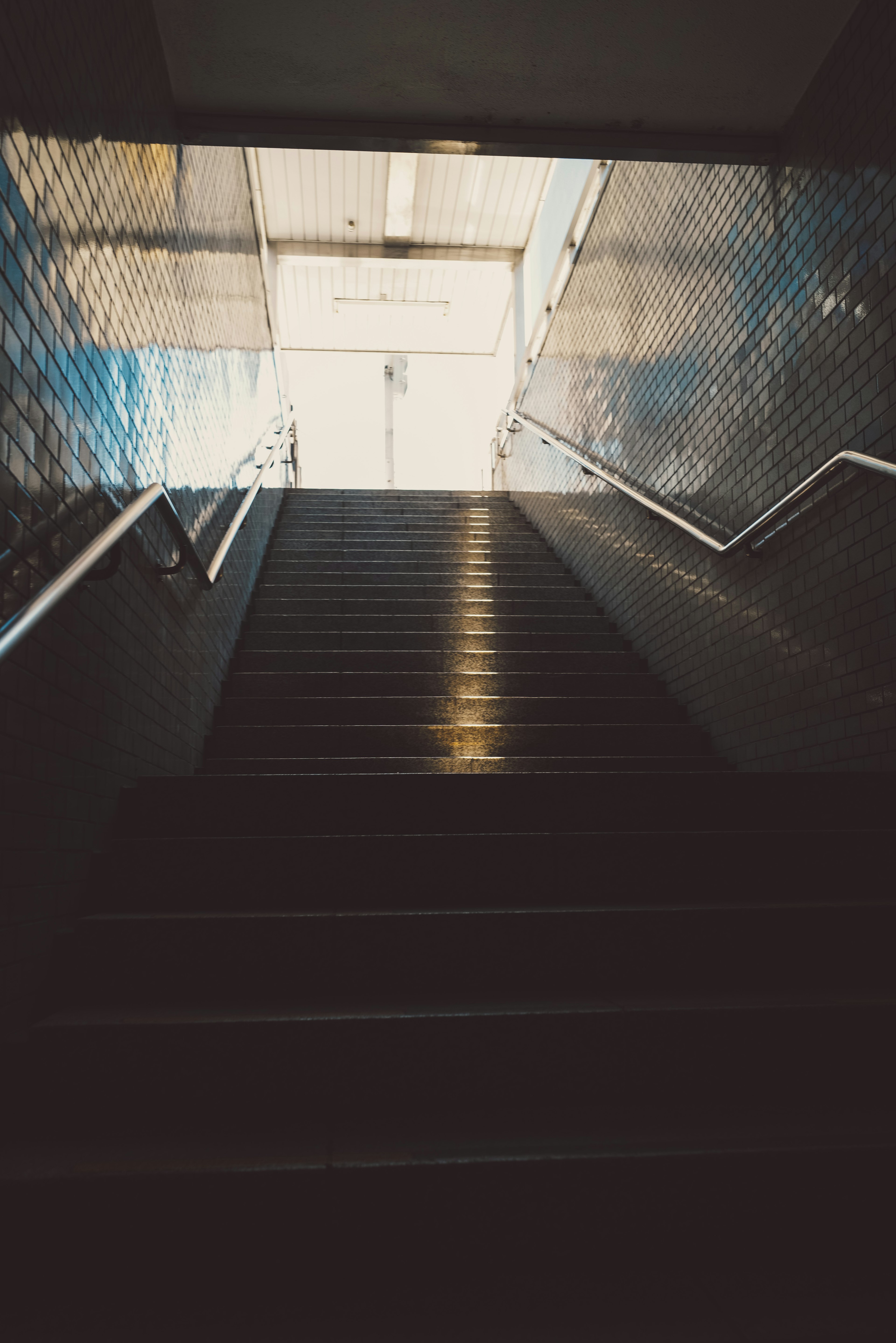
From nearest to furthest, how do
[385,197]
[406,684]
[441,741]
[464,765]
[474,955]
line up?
[474,955], [464,765], [441,741], [406,684], [385,197]

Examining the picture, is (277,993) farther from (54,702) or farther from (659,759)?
(659,759)

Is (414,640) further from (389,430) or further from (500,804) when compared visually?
(389,430)

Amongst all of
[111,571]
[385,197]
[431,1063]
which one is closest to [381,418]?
[385,197]

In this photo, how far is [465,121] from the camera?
3371 millimetres

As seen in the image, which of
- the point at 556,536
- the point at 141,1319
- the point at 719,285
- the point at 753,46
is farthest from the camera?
the point at 556,536

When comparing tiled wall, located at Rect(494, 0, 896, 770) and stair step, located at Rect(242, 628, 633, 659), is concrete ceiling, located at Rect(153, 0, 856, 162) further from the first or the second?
stair step, located at Rect(242, 628, 633, 659)

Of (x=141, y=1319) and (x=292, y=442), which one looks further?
(x=292, y=442)

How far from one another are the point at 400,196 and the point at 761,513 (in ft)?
25.1

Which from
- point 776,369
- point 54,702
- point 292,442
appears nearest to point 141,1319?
point 54,702

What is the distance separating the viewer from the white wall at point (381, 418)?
1291 centimetres

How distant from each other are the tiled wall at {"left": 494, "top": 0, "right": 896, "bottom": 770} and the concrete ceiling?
0.26 metres

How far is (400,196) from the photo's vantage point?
9.48m

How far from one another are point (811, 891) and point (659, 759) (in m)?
1.11

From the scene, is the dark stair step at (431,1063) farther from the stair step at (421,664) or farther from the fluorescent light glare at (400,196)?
the fluorescent light glare at (400,196)
